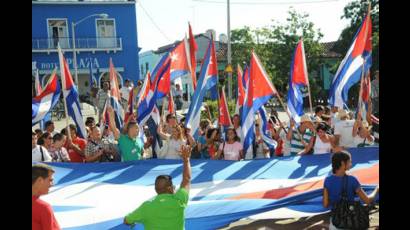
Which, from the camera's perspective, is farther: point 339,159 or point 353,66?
point 353,66

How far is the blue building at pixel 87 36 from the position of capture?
3678 centimetres

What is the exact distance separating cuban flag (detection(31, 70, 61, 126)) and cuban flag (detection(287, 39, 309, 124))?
446 centimetres

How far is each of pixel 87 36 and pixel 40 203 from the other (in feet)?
117

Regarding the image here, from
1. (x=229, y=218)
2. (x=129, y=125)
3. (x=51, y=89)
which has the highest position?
(x=51, y=89)

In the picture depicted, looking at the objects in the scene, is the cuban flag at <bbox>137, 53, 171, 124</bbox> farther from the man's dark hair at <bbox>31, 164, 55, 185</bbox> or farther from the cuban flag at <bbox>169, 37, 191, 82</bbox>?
the man's dark hair at <bbox>31, 164, 55, 185</bbox>

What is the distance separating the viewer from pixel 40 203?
373 cm

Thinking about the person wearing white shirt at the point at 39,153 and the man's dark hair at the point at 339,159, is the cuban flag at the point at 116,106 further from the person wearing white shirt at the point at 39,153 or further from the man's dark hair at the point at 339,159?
the man's dark hair at the point at 339,159

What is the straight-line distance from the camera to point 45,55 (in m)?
36.8

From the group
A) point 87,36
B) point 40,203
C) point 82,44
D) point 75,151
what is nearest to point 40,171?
point 40,203

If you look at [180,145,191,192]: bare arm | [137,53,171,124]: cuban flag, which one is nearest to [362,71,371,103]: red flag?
[137,53,171,124]: cuban flag

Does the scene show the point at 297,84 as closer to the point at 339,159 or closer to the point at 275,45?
the point at 339,159
